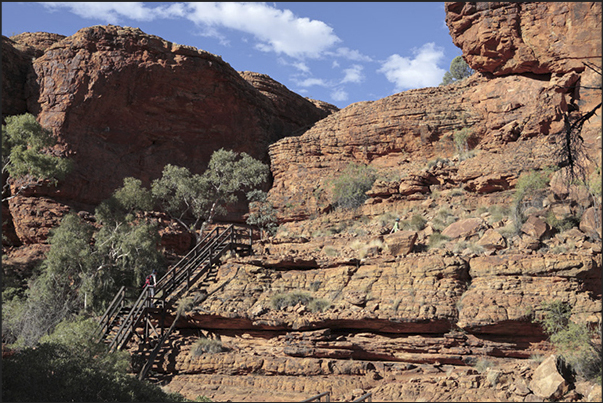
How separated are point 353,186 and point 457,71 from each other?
2713 cm

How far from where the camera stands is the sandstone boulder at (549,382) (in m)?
12.0

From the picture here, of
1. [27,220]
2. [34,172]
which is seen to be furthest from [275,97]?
[34,172]

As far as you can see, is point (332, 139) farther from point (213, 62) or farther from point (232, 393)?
point (232, 393)

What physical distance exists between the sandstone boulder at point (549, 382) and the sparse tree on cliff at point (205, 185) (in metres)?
16.7

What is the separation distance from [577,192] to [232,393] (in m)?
13.0

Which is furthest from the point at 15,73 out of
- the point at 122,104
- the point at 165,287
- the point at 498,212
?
the point at 498,212

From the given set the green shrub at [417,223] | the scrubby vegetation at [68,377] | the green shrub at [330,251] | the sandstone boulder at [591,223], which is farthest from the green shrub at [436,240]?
the scrubby vegetation at [68,377]

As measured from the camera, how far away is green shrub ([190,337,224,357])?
53.7 feet

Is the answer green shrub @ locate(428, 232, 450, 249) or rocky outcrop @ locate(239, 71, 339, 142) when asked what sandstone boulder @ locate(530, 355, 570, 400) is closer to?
green shrub @ locate(428, 232, 450, 249)

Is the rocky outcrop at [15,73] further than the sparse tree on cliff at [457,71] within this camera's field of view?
No

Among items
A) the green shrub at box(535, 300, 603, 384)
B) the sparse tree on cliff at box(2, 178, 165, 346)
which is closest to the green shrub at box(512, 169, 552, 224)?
the green shrub at box(535, 300, 603, 384)

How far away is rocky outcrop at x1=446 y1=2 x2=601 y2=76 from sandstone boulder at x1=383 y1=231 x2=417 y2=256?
12.0 m

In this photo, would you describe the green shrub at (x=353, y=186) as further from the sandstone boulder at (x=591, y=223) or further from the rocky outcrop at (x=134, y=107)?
the sandstone boulder at (x=591, y=223)

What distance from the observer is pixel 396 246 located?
17781mm
